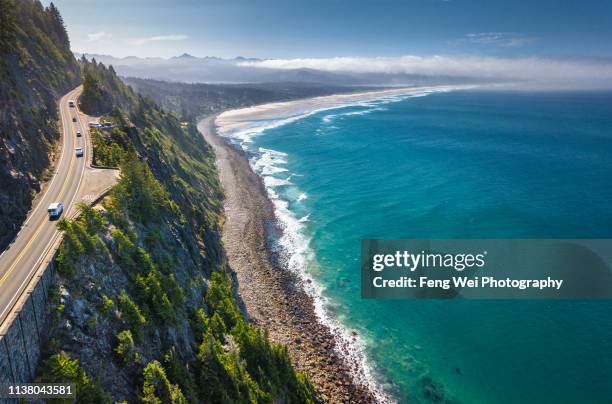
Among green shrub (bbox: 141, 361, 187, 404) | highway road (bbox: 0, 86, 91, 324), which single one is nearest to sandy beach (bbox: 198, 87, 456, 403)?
green shrub (bbox: 141, 361, 187, 404)

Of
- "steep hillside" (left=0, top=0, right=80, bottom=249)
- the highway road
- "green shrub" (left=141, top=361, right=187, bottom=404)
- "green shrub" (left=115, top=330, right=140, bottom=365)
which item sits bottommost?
"green shrub" (left=141, top=361, right=187, bottom=404)

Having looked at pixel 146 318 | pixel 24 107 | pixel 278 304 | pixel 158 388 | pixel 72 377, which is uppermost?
pixel 24 107

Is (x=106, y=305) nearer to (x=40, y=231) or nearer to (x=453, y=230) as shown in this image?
(x=40, y=231)

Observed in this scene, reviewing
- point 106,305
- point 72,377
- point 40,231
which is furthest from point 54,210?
point 72,377

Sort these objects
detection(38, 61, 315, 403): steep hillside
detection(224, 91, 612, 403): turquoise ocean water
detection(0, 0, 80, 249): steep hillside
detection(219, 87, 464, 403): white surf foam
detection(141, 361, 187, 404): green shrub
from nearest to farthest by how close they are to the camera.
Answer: detection(38, 61, 315, 403): steep hillside < detection(141, 361, 187, 404): green shrub < detection(0, 0, 80, 249): steep hillside < detection(224, 91, 612, 403): turquoise ocean water < detection(219, 87, 464, 403): white surf foam

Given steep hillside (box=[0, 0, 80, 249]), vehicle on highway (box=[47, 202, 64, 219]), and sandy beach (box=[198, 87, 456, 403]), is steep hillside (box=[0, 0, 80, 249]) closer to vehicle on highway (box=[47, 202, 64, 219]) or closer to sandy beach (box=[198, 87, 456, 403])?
vehicle on highway (box=[47, 202, 64, 219])

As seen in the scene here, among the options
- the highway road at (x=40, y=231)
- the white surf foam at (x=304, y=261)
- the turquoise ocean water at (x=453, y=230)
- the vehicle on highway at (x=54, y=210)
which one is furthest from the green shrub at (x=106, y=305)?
the turquoise ocean water at (x=453, y=230)

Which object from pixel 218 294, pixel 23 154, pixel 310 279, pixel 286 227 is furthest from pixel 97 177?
pixel 286 227
